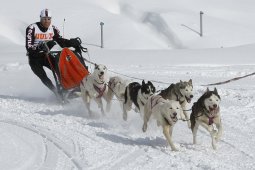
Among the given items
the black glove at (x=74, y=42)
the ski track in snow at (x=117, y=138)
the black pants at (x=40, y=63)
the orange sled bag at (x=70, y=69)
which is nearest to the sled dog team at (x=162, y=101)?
the ski track in snow at (x=117, y=138)

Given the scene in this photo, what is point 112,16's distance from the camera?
24.3 meters

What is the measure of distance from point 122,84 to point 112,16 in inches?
663

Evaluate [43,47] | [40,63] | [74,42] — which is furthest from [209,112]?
[40,63]

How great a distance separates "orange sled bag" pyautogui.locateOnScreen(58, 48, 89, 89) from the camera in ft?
28.9

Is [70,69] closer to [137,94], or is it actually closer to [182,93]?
[137,94]

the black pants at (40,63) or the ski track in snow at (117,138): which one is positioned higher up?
the black pants at (40,63)

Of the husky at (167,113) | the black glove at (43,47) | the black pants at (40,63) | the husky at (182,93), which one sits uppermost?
the black glove at (43,47)

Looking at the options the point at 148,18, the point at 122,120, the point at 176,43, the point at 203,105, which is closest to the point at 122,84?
the point at 122,120

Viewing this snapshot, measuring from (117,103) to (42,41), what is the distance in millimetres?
1572

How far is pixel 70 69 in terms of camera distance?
8.84 meters

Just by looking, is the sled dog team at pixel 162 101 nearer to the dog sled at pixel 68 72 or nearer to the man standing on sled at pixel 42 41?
the dog sled at pixel 68 72

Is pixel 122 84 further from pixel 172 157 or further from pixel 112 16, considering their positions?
pixel 112 16

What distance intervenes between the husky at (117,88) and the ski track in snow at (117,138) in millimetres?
273

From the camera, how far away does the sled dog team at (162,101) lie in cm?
602
